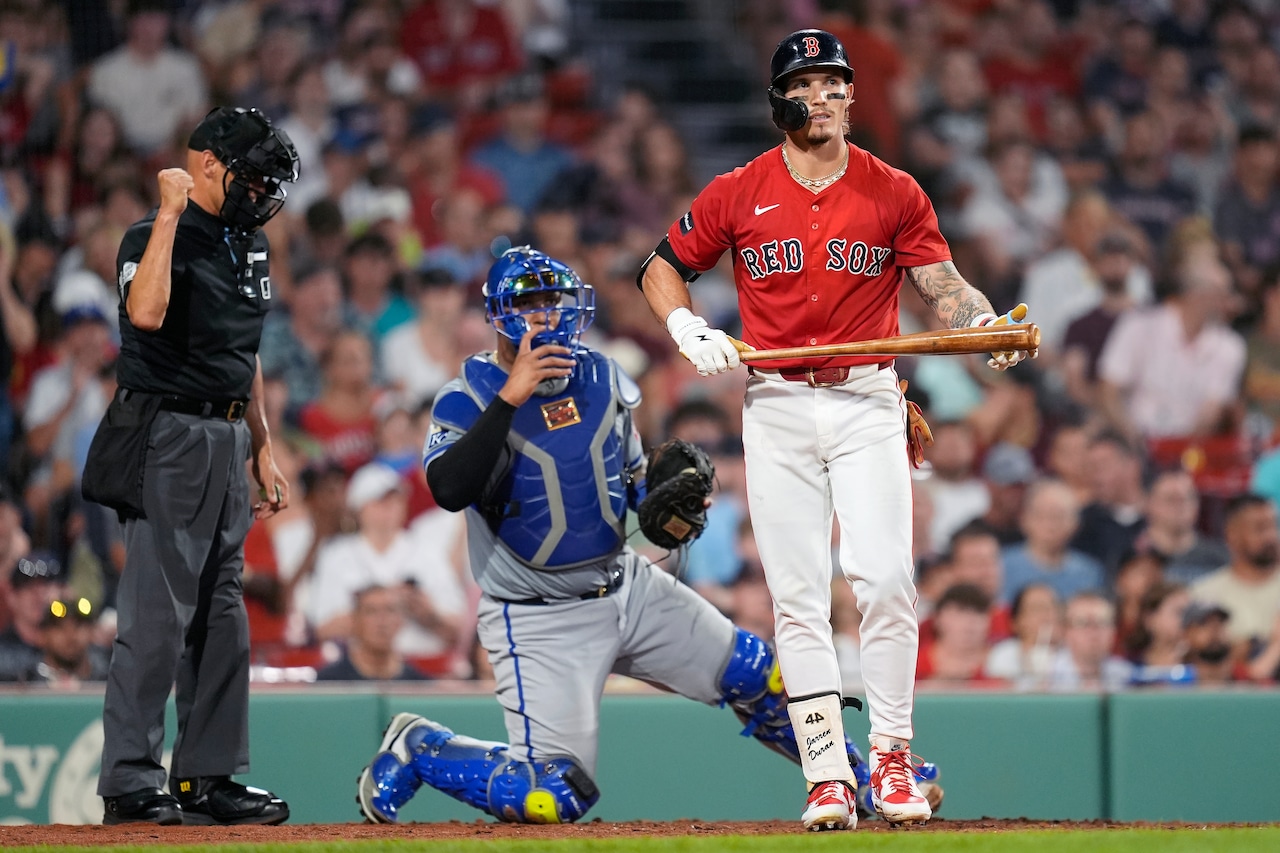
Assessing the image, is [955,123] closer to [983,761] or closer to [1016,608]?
[1016,608]

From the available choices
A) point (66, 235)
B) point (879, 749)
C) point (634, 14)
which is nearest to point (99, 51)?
point (66, 235)

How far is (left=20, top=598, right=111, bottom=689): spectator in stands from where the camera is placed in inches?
285

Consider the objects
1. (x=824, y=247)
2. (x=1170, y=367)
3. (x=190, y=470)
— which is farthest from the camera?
(x=1170, y=367)

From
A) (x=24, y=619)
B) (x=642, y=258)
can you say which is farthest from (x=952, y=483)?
(x=24, y=619)

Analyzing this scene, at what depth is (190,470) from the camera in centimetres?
499

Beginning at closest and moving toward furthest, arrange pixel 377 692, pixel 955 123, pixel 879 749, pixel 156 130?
pixel 879 749 → pixel 377 692 → pixel 156 130 → pixel 955 123

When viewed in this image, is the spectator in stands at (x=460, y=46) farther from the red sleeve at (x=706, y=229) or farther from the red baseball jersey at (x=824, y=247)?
the red baseball jersey at (x=824, y=247)

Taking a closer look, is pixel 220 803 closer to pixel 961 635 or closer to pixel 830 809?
pixel 830 809

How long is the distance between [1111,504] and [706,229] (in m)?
5.05

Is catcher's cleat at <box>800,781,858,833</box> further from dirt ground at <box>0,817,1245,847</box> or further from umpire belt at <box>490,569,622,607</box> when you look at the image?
umpire belt at <box>490,569,622,607</box>

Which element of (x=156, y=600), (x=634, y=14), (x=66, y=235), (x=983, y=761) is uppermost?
(x=634, y=14)

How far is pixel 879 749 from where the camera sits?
4547 millimetres

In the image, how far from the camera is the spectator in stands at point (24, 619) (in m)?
7.25

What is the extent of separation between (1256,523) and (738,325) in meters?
3.42
